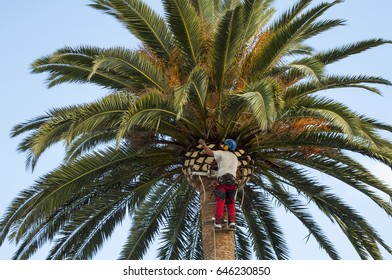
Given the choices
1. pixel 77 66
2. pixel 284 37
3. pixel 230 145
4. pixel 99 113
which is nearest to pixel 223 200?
pixel 230 145

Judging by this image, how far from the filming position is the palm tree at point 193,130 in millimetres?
14867

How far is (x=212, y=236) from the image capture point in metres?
15.5

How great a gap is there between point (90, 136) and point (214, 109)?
127 inches

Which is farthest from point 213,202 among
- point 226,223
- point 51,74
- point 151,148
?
point 51,74

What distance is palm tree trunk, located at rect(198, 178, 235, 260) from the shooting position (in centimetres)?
1530

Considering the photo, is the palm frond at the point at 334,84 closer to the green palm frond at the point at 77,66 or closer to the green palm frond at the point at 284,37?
the green palm frond at the point at 284,37

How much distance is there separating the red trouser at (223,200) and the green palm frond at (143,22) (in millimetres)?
2948

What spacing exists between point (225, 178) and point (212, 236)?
1.22 m

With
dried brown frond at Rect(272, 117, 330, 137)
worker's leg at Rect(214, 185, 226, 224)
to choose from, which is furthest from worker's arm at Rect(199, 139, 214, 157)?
dried brown frond at Rect(272, 117, 330, 137)

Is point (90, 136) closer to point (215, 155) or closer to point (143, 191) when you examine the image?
point (143, 191)

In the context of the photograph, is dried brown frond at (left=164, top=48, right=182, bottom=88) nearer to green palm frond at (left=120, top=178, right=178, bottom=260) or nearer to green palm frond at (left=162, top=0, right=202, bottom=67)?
green palm frond at (left=162, top=0, right=202, bottom=67)

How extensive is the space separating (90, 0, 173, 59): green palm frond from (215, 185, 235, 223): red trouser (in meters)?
2.95

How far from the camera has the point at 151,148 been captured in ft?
53.3

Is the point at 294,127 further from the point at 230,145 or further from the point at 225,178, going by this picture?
the point at 225,178
